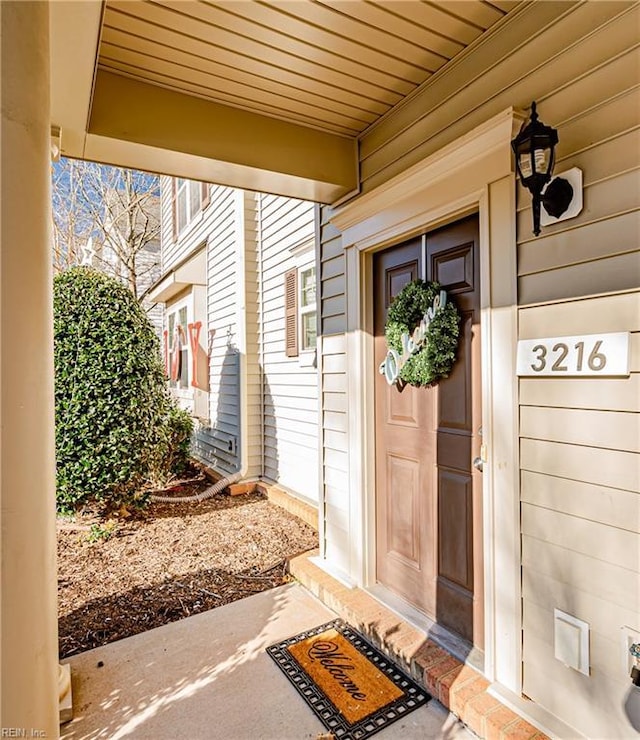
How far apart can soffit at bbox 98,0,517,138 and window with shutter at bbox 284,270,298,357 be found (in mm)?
2355

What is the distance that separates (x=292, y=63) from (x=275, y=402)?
372 cm

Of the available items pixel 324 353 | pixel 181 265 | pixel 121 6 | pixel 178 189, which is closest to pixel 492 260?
pixel 324 353

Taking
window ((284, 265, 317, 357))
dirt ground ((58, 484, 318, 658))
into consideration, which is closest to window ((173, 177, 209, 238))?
window ((284, 265, 317, 357))

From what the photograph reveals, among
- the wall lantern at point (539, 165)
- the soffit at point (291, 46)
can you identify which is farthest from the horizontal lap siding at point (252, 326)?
the wall lantern at point (539, 165)

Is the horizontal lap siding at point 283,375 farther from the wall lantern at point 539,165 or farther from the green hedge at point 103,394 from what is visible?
the wall lantern at point 539,165

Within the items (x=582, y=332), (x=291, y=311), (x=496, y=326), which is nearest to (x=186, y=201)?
(x=291, y=311)

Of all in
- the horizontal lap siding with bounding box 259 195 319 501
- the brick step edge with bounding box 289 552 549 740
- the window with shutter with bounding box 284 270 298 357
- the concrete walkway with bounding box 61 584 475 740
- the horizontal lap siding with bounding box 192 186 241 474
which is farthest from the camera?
the horizontal lap siding with bounding box 192 186 241 474

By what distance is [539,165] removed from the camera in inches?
65.9

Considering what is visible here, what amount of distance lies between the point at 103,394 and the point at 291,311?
2.00 m

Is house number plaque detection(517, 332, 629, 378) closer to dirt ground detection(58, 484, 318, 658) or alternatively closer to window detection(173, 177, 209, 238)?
dirt ground detection(58, 484, 318, 658)

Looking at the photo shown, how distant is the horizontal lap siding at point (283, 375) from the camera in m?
4.67

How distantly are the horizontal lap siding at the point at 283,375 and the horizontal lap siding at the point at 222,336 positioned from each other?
462 mm

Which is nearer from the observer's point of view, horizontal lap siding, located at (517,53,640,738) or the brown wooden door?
horizontal lap siding, located at (517,53,640,738)

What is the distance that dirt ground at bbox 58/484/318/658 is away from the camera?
290 cm
